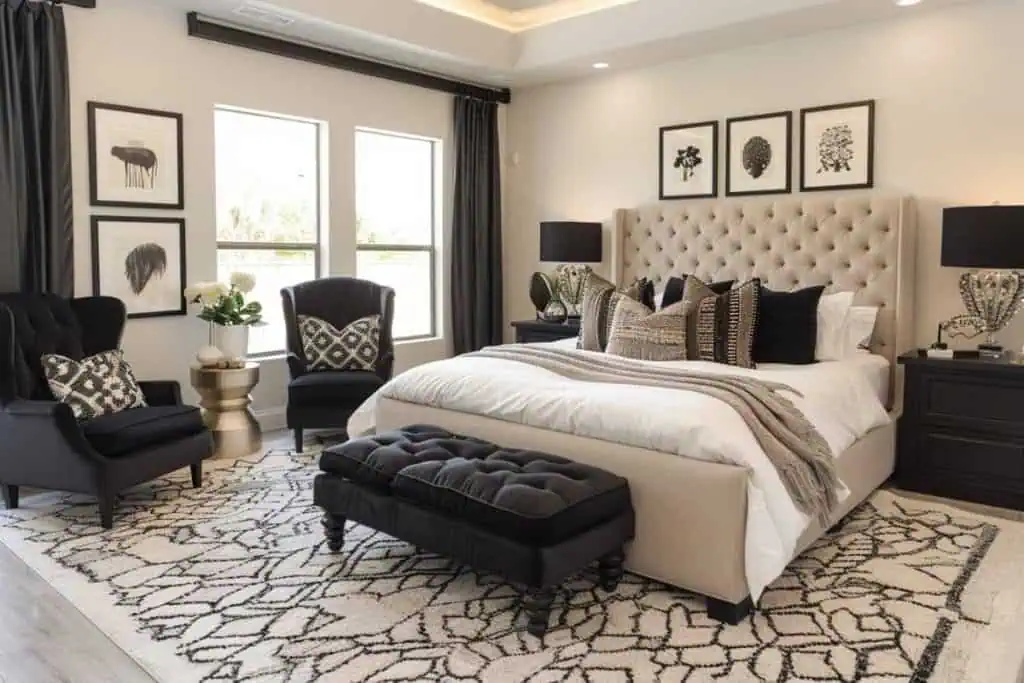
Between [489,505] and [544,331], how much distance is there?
3.40m

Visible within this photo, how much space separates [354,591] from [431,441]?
667 mm

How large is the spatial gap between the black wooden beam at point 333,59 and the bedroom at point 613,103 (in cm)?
10

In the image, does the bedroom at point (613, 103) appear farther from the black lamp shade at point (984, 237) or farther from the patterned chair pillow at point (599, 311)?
the patterned chair pillow at point (599, 311)

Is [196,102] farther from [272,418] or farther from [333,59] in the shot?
[272,418]

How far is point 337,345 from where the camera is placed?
18.0 ft

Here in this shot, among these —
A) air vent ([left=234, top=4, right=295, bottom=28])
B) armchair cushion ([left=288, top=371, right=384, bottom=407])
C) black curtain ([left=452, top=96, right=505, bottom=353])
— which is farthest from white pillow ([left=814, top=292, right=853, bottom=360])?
air vent ([left=234, top=4, right=295, bottom=28])

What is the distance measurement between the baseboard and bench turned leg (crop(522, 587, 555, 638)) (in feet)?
11.2

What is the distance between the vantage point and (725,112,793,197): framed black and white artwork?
5.32 metres

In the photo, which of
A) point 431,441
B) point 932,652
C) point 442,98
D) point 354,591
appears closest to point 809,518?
A: point 932,652

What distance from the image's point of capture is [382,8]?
17.6 ft

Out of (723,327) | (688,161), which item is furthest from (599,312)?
(688,161)

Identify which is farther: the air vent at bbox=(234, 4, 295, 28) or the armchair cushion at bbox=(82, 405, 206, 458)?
the air vent at bbox=(234, 4, 295, 28)

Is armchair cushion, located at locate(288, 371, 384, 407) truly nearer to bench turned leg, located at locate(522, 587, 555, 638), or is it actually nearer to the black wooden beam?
the black wooden beam

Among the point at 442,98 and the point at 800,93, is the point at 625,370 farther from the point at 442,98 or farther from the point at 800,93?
the point at 442,98
